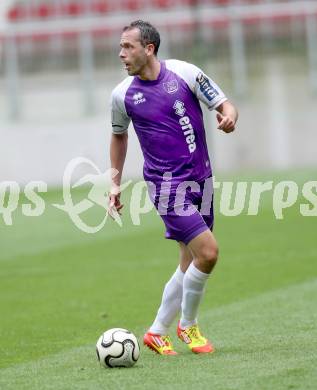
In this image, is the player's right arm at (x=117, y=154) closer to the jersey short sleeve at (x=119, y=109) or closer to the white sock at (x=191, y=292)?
the jersey short sleeve at (x=119, y=109)

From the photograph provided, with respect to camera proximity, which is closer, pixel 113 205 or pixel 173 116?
pixel 173 116

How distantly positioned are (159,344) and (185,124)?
1599 millimetres

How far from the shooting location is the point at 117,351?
24.5ft

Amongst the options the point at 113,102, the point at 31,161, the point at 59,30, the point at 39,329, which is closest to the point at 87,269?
the point at 39,329

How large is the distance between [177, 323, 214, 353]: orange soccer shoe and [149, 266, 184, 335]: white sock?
125 millimetres

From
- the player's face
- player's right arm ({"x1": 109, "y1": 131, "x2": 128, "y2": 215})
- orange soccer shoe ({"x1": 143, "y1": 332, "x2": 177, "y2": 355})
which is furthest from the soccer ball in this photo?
the player's face

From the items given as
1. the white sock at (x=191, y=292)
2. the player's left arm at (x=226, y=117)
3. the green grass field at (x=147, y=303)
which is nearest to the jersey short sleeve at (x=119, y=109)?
the player's left arm at (x=226, y=117)

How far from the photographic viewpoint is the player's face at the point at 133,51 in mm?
7941

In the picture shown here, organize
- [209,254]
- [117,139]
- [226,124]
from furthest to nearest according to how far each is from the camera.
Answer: [117,139], [209,254], [226,124]

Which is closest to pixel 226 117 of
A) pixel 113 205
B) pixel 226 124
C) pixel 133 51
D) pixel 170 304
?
pixel 226 124

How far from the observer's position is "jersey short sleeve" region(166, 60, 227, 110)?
7.96 metres

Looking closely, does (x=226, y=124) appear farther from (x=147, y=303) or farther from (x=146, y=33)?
(x=147, y=303)

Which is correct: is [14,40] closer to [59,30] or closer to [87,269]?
[59,30]

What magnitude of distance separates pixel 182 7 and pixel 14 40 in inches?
244
